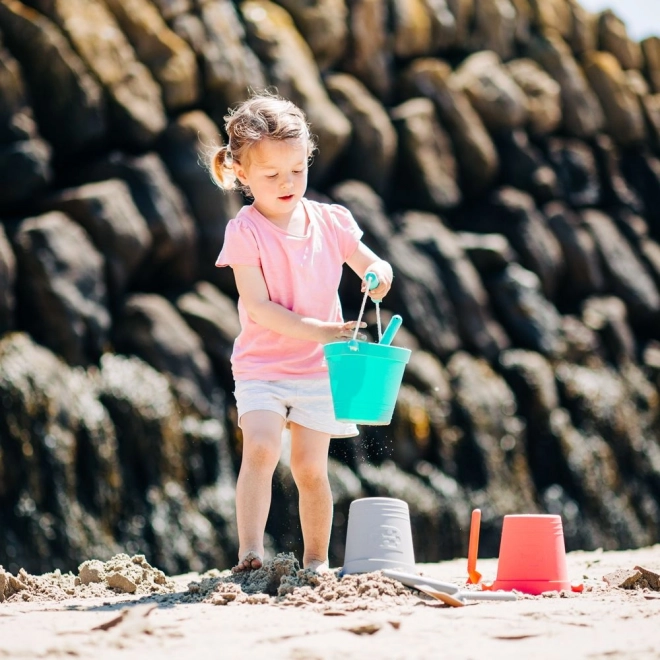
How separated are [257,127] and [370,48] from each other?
9665 mm

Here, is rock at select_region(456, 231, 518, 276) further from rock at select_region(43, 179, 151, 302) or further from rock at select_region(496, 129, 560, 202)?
rock at select_region(43, 179, 151, 302)

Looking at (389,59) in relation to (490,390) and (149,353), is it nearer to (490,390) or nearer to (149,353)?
(490,390)

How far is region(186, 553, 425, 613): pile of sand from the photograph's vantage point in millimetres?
3059

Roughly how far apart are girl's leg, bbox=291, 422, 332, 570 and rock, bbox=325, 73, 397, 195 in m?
8.57

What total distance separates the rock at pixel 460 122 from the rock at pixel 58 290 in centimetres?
555

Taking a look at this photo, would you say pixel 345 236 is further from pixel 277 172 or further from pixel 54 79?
pixel 54 79

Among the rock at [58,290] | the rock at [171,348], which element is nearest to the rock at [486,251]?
the rock at [171,348]

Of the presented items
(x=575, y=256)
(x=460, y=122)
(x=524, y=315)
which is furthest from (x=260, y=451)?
(x=575, y=256)

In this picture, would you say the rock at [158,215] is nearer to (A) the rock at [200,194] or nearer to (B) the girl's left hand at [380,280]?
(A) the rock at [200,194]

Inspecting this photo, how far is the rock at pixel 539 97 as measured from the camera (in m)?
14.0

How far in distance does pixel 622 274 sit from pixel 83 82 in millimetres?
7022

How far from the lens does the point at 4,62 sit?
31.0ft

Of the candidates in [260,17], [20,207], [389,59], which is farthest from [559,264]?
[20,207]

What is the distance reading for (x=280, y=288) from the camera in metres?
3.79
